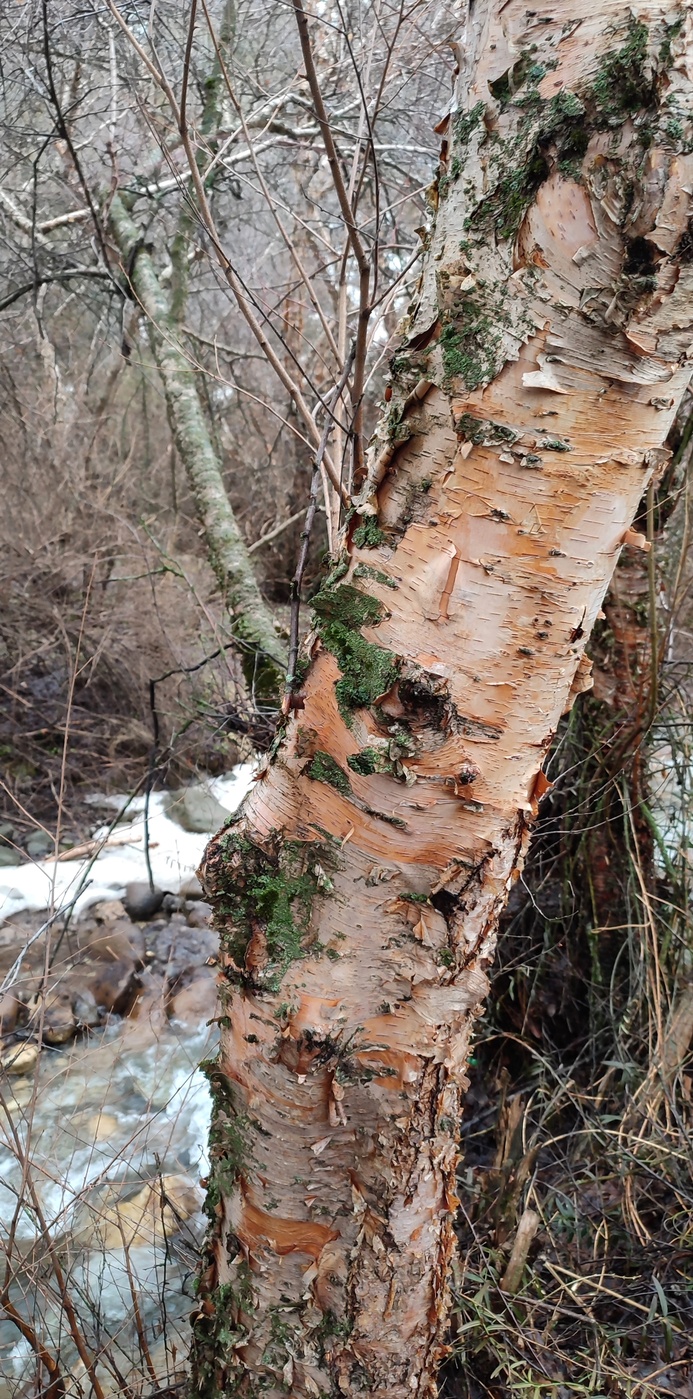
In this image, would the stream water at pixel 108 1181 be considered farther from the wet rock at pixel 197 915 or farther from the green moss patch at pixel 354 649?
the green moss patch at pixel 354 649

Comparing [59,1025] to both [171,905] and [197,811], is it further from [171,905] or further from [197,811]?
[197,811]

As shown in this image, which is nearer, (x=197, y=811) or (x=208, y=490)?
(x=208, y=490)

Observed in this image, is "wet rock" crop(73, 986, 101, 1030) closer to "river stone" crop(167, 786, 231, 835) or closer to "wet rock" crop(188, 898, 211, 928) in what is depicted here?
"wet rock" crop(188, 898, 211, 928)

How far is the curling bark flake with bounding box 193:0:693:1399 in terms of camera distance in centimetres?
65

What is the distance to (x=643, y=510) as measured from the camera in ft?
7.04

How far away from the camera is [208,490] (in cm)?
369

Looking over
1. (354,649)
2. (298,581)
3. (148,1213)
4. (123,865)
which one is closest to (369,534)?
(354,649)

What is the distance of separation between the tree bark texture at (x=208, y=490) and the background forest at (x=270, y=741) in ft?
0.06

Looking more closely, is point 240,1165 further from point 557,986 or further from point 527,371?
point 557,986

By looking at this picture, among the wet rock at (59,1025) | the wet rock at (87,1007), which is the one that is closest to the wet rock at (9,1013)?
the wet rock at (59,1025)

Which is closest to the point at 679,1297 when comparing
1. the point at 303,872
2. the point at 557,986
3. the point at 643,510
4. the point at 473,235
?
the point at 557,986

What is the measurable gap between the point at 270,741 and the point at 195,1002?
1.54 meters

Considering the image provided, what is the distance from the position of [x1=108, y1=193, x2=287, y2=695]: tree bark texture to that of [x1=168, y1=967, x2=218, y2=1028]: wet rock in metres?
1.42

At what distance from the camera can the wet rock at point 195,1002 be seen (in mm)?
3314
